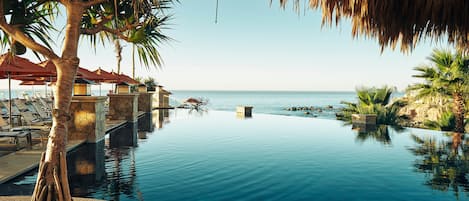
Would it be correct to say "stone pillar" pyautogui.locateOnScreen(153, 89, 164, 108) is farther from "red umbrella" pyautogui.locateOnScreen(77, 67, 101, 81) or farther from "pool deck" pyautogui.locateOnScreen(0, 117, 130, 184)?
"pool deck" pyautogui.locateOnScreen(0, 117, 130, 184)

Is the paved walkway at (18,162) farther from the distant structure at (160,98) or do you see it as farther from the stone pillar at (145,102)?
the distant structure at (160,98)

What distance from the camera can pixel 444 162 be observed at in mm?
7641

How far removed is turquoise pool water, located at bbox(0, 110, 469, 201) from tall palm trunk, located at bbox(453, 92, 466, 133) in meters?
4.25

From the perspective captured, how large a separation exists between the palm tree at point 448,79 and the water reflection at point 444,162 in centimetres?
318

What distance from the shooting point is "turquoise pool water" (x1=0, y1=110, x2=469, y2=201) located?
5281 mm

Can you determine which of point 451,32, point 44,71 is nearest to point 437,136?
point 451,32

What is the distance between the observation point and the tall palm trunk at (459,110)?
13867 mm

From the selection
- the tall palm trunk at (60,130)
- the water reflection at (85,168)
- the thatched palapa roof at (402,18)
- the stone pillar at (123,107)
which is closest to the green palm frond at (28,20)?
the tall palm trunk at (60,130)

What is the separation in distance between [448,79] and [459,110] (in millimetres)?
1515

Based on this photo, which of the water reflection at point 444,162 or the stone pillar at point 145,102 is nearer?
the water reflection at point 444,162

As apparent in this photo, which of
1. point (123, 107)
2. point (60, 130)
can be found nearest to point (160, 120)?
point (123, 107)

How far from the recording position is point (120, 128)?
12797 millimetres

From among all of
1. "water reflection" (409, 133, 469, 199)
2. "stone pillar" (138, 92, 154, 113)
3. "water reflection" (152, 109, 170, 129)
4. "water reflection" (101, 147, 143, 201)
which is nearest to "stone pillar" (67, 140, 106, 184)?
"water reflection" (101, 147, 143, 201)

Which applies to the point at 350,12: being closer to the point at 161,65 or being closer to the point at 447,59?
the point at 161,65
